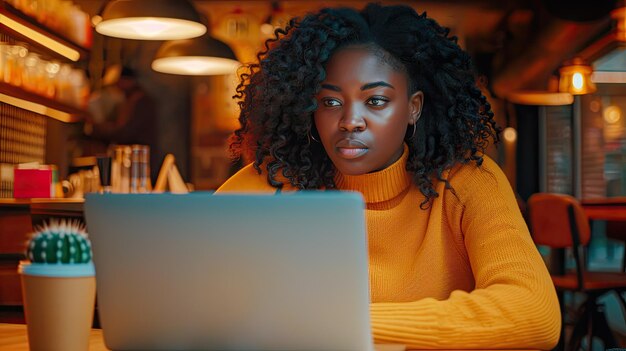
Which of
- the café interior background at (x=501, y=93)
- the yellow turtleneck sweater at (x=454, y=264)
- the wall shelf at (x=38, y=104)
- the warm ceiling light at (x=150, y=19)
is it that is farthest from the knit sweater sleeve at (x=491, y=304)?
the café interior background at (x=501, y=93)

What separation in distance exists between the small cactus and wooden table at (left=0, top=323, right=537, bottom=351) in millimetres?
161

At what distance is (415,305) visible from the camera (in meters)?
1.25

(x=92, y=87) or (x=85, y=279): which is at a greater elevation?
(x=92, y=87)

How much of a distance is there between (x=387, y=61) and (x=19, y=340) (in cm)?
94

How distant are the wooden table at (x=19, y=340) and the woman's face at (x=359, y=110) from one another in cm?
63

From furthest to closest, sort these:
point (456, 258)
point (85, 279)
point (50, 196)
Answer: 1. point (50, 196)
2. point (456, 258)
3. point (85, 279)

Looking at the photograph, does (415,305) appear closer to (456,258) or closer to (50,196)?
(456,258)

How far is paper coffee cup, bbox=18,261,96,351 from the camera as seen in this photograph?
106 centimetres

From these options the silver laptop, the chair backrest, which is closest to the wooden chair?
the chair backrest

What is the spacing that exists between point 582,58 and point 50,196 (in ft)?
18.3

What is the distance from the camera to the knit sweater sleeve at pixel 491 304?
1209mm

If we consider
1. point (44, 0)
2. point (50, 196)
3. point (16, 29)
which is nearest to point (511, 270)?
point (50, 196)

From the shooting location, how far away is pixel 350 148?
1.73 m

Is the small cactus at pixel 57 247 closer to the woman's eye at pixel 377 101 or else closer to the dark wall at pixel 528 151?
the woman's eye at pixel 377 101
